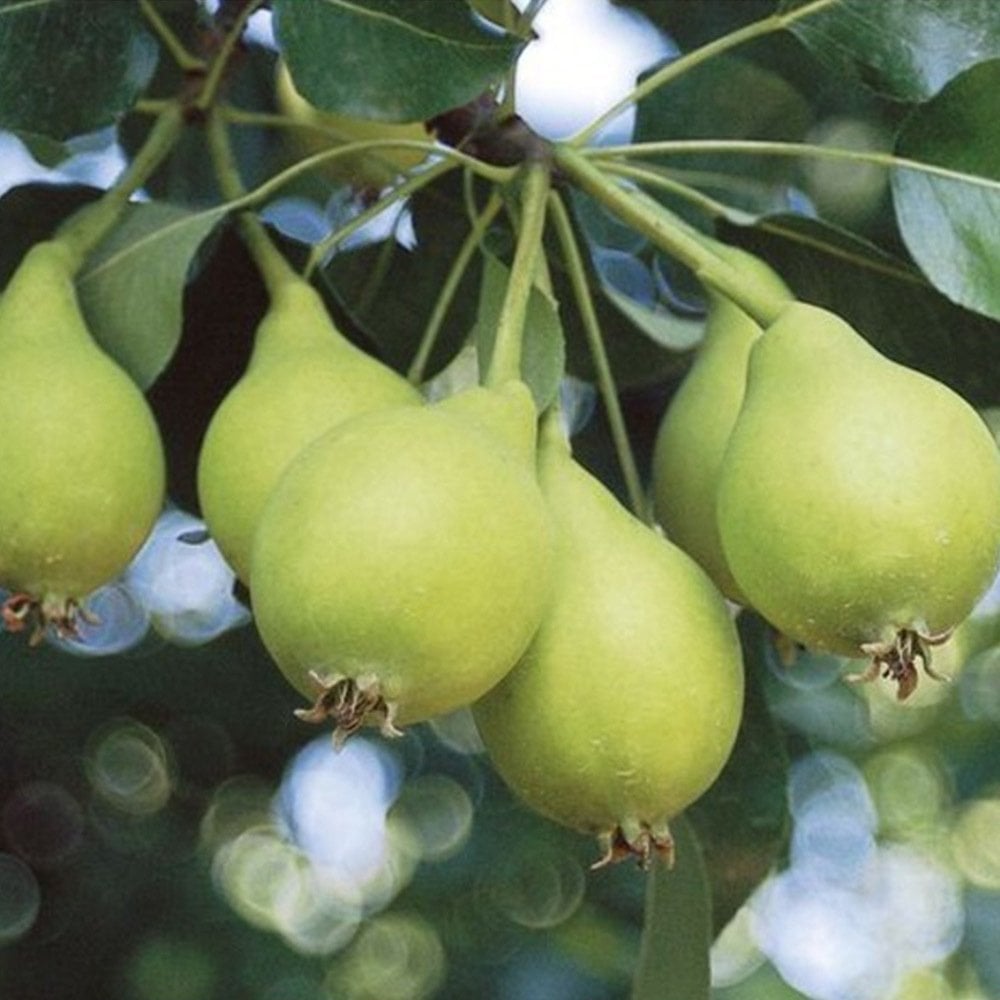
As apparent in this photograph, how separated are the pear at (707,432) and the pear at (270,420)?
150 millimetres

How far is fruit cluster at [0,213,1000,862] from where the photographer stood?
0.97 metres

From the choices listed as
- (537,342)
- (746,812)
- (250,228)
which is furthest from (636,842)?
(250,228)

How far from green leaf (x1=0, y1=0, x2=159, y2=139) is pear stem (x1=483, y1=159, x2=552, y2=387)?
0.87 ft

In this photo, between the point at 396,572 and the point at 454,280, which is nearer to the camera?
the point at 396,572

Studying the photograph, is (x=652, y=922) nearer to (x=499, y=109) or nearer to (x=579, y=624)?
(x=579, y=624)

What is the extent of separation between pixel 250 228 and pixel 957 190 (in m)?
0.46

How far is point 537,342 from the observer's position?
1227 mm

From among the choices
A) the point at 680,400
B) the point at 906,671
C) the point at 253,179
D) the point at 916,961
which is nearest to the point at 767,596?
the point at 906,671

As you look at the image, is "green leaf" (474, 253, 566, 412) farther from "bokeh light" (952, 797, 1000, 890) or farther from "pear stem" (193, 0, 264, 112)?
"bokeh light" (952, 797, 1000, 890)

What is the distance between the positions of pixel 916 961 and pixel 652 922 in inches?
84.2

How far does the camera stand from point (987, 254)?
1.27 metres

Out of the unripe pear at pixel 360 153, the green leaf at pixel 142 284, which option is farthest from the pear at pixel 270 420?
the unripe pear at pixel 360 153

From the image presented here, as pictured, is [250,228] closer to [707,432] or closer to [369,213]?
[369,213]

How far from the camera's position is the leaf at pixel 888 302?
1.37 meters
